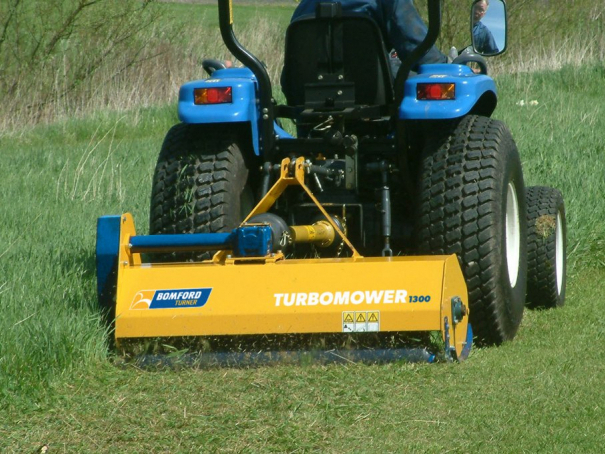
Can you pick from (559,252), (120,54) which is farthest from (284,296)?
(120,54)

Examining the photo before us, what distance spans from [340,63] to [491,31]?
825mm

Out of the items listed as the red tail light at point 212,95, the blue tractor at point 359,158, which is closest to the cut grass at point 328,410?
the blue tractor at point 359,158

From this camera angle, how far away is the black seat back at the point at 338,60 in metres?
4.21

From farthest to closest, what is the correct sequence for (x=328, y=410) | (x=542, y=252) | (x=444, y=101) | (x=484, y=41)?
(x=542, y=252) < (x=484, y=41) < (x=444, y=101) < (x=328, y=410)

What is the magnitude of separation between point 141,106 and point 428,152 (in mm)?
9082

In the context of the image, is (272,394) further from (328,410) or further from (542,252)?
(542,252)

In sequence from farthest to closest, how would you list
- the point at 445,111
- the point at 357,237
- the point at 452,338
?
the point at 357,237 < the point at 445,111 < the point at 452,338

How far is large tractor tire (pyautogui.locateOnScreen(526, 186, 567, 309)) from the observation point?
5.00 m

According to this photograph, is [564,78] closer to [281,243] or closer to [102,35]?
[102,35]

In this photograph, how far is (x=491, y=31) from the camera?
4.62m

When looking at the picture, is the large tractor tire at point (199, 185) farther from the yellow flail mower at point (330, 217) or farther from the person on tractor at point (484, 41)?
the person on tractor at point (484, 41)

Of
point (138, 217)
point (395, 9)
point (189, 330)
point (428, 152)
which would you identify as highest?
point (395, 9)

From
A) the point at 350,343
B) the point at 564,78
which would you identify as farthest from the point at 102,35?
the point at 350,343

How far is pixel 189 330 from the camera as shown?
3.68 meters
